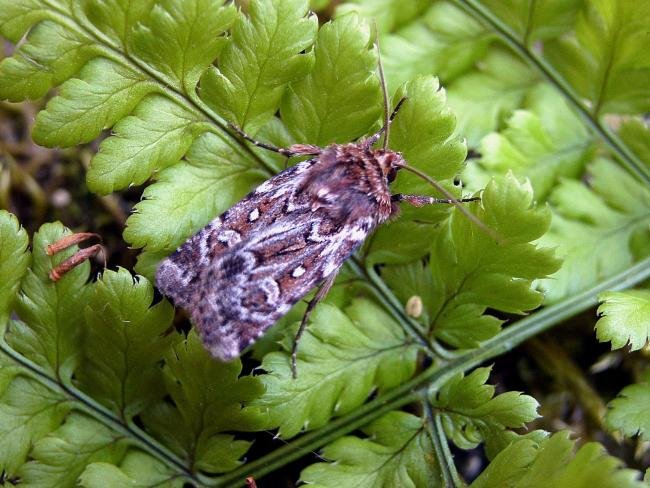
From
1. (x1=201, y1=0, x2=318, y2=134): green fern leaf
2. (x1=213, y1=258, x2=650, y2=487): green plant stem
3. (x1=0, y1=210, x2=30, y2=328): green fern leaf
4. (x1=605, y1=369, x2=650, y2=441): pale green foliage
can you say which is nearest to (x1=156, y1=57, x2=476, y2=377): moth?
(x1=201, y1=0, x2=318, y2=134): green fern leaf

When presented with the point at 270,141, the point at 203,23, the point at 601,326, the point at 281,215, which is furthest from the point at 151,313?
the point at 601,326

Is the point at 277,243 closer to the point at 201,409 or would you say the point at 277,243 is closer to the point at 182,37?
the point at 201,409

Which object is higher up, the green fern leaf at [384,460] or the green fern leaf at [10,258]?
the green fern leaf at [10,258]

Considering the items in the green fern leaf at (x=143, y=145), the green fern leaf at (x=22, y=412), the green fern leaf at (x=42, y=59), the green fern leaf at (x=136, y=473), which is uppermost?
the green fern leaf at (x=42, y=59)

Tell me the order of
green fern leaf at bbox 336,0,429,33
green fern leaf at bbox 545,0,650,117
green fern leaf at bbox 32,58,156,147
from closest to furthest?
green fern leaf at bbox 32,58,156,147, green fern leaf at bbox 545,0,650,117, green fern leaf at bbox 336,0,429,33

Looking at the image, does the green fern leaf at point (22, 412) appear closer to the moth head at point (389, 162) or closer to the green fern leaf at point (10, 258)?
the green fern leaf at point (10, 258)

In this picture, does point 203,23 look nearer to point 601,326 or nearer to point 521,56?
point 521,56

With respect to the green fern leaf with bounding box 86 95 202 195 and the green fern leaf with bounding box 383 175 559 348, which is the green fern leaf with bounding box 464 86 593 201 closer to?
the green fern leaf with bounding box 383 175 559 348

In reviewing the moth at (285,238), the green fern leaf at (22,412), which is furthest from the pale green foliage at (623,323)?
the green fern leaf at (22,412)

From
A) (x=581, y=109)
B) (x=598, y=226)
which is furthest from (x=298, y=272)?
(x=581, y=109)
